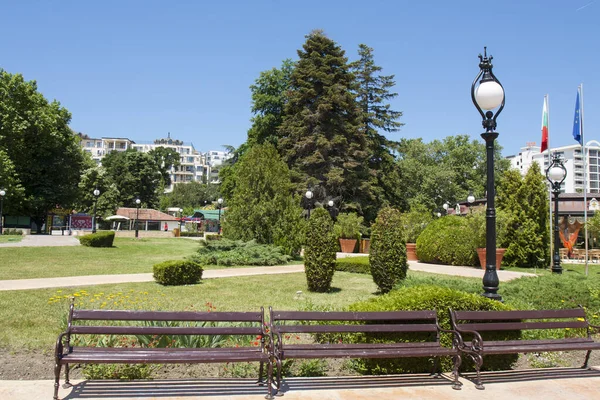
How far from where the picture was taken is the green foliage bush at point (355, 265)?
17417 millimetres

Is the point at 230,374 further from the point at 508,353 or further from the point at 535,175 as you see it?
the point at 535,175

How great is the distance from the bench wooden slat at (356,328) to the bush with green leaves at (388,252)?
6051mm

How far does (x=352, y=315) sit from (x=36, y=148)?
49776 millimetres

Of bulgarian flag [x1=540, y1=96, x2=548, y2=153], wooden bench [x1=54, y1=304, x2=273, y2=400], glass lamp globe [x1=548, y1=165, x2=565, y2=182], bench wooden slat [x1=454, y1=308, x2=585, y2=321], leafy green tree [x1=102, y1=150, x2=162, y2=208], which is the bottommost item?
wooden bench [x1=54, y1=304, x2=273, y2=400]

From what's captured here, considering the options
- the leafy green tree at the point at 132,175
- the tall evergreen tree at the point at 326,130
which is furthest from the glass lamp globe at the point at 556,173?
the leafy green tree at the point at 132,175

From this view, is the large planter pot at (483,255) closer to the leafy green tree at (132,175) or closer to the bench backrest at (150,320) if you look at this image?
the bench backrest at (150,320)

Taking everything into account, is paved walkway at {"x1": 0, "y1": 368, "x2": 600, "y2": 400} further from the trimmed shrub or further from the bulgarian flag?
the trimmed shrub

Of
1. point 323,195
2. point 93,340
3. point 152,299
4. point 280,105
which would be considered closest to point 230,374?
point 93,340

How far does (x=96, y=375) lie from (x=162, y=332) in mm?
978

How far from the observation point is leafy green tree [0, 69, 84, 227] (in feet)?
143

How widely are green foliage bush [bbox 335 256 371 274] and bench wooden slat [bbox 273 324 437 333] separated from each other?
1196cm

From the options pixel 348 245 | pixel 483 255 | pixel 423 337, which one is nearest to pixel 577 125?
pixel 483 255

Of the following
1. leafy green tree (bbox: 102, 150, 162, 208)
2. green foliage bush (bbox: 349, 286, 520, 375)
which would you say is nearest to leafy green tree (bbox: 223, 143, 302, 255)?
green foliage bush (bbox: 349, 286, 520, 375)

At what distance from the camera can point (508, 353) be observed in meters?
5.46
